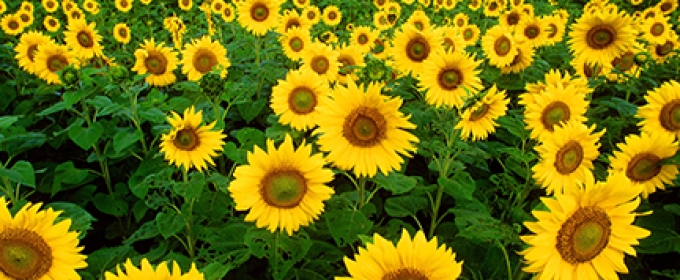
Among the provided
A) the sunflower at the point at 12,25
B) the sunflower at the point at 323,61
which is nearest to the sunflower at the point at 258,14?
the sunflower at the point at 323,61

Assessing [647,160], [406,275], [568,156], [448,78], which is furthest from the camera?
[448,78]

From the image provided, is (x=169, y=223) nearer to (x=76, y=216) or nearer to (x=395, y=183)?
(x=76, y=216)

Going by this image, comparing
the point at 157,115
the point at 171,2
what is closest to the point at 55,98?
the point at 157,115

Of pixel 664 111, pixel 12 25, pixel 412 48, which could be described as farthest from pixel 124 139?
pixel 12 25

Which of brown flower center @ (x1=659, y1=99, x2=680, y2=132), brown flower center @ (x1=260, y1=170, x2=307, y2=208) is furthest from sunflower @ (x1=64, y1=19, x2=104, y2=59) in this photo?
brown flower center @ (x1=659, y1=99, x2=680, y2=132)

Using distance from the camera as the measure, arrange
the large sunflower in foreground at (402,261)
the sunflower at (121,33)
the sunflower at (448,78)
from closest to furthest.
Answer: the large sunflower in foreground at (402,261)
the sunflower at (448,78)
the sunflower at (121,33)

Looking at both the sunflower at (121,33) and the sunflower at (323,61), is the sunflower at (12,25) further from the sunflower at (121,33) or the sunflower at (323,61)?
the sunflower at (323,61)

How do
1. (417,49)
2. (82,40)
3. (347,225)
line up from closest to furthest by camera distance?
(347,225)
(417,49)
(82,40)
